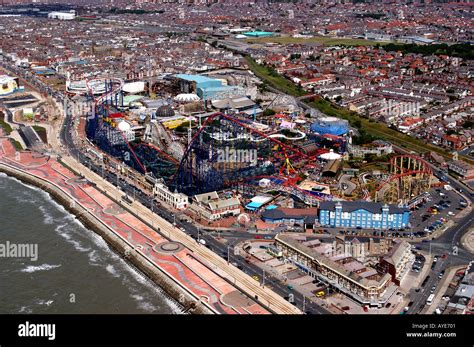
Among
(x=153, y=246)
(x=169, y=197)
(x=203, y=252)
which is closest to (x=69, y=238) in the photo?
(x=153, y=246)

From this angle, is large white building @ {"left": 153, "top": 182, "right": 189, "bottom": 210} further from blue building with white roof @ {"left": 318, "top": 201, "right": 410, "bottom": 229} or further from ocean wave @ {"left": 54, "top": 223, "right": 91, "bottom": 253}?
blue building with white roof @ {"left": 318, "top": 201, "right": 410, "bottom": 229}

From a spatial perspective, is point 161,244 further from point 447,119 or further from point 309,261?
point 447,119

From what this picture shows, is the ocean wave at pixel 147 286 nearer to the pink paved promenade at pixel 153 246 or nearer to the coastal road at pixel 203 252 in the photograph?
the pink paved promenade at pixel 153 246

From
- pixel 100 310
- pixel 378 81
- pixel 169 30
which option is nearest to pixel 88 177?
pixel 100 310

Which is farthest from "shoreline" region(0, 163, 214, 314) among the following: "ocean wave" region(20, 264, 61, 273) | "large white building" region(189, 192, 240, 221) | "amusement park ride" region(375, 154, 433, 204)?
"amusement park ride" region(375, 154, 433, 204)
